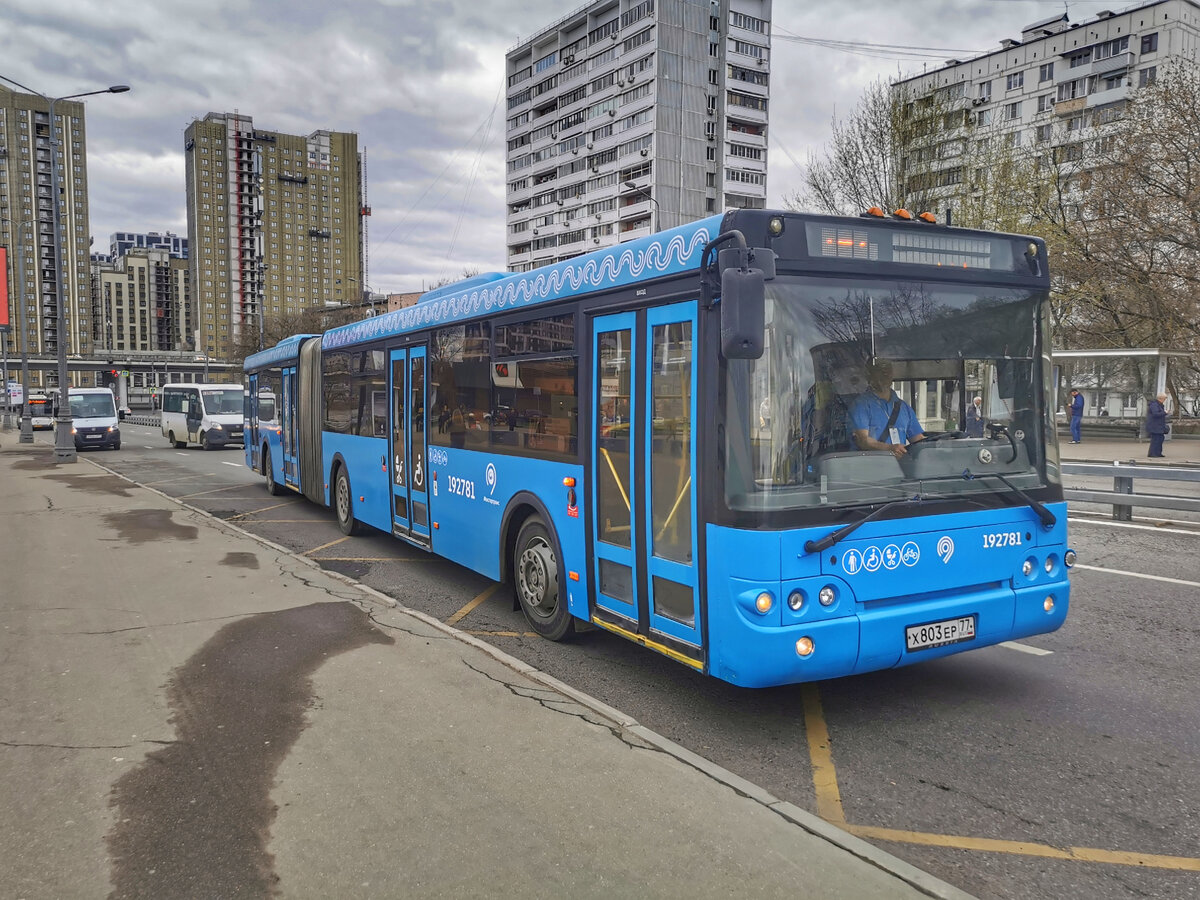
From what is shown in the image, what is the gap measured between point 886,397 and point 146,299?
8292 inches

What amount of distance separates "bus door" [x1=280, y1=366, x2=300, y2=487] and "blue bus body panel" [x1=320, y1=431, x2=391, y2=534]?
2475mm

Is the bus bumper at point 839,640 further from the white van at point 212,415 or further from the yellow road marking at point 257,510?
the white van at point 212,415

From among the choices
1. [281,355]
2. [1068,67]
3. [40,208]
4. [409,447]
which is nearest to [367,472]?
[409,447]

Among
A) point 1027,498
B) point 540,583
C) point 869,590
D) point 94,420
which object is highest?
point 94,420

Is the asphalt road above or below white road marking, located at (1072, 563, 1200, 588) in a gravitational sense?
below

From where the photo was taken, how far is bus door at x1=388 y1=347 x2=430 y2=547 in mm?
9359

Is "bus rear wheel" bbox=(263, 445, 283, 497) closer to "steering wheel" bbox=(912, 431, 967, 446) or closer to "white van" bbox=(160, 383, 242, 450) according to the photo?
"steering wheel" bbox=(912, 431, 967, 446)

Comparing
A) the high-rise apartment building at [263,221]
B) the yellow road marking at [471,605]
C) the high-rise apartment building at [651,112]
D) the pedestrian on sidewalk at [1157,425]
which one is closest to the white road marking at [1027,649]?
the yellow road marking at [471,605]

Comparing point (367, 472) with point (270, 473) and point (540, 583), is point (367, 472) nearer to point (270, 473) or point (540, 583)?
point (540, 583)

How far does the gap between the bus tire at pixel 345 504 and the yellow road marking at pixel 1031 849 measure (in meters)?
9.32

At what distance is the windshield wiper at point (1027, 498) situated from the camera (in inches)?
204

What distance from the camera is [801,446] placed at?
4.71 meters

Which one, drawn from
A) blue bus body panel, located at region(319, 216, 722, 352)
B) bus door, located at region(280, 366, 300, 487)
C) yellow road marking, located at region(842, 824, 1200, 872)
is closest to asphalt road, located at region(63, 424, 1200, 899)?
yellow road marking, located at region(842, 824, 1200, 872)

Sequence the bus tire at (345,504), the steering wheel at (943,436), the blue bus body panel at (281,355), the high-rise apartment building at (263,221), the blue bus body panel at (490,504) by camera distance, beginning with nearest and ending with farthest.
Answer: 1. the steering wheel at (943,436)
2. the blue bus body panel at (490,504)
3. the bus tire at (345,504)
4. the blue bus body panel at (281,355)
5. the high-rise apartment building at (263,221)
